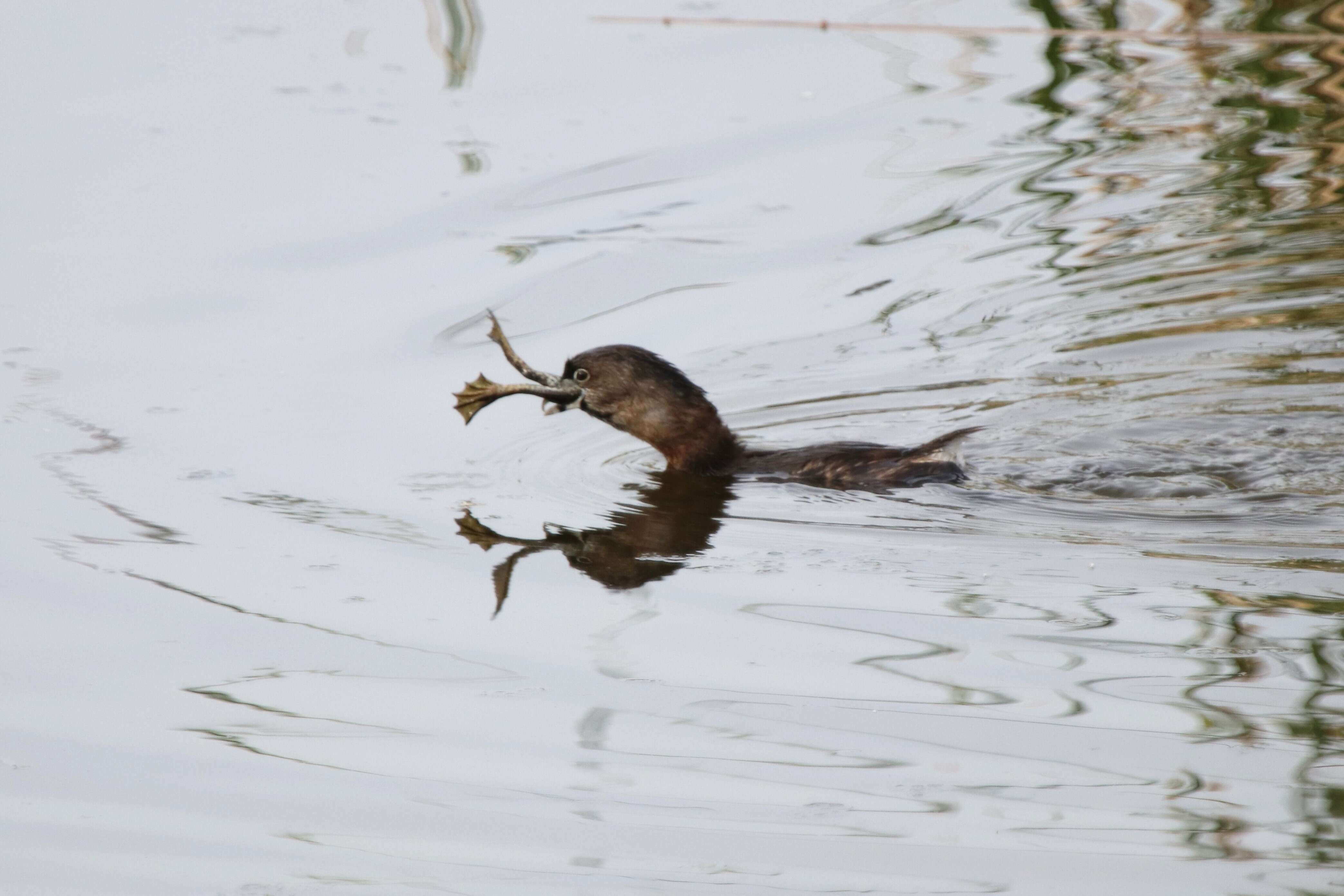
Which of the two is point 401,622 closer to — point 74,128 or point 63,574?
point 63,574

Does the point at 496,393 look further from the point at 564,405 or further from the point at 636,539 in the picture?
the point at 636,539

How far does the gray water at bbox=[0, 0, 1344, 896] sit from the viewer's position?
4.19 metres

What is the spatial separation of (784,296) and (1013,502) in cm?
232

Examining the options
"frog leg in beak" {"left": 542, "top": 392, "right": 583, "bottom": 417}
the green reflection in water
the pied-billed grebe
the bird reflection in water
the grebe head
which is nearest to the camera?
the green reflection in water

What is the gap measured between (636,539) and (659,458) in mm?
1230

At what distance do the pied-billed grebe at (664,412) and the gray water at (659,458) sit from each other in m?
0.16

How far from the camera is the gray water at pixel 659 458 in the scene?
4191 millimetres

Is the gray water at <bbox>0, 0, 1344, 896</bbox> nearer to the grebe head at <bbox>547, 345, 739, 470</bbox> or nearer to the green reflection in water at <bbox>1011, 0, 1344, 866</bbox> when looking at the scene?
the green reflection in water at <bbox>1011, 0, 1344, 866</bbox>

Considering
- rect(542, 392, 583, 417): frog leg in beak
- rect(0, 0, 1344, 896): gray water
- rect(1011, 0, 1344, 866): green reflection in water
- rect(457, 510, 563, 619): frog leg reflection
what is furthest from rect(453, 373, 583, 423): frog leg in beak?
rect(1011, 0, 1344, 866): green reflection in water

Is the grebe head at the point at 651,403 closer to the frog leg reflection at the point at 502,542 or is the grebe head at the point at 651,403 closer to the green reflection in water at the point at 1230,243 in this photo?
the frog leg reflection at the point at 502,542

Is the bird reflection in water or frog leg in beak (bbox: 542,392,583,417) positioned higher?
frog leg in beak (bbox: 542,392,583,417)

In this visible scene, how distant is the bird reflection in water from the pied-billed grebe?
0.16m

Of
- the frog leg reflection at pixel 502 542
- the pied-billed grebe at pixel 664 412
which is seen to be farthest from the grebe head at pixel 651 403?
the frog leg reflection at pixel 502 542

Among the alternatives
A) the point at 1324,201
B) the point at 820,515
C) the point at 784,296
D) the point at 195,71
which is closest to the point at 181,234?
the point at 195,71
